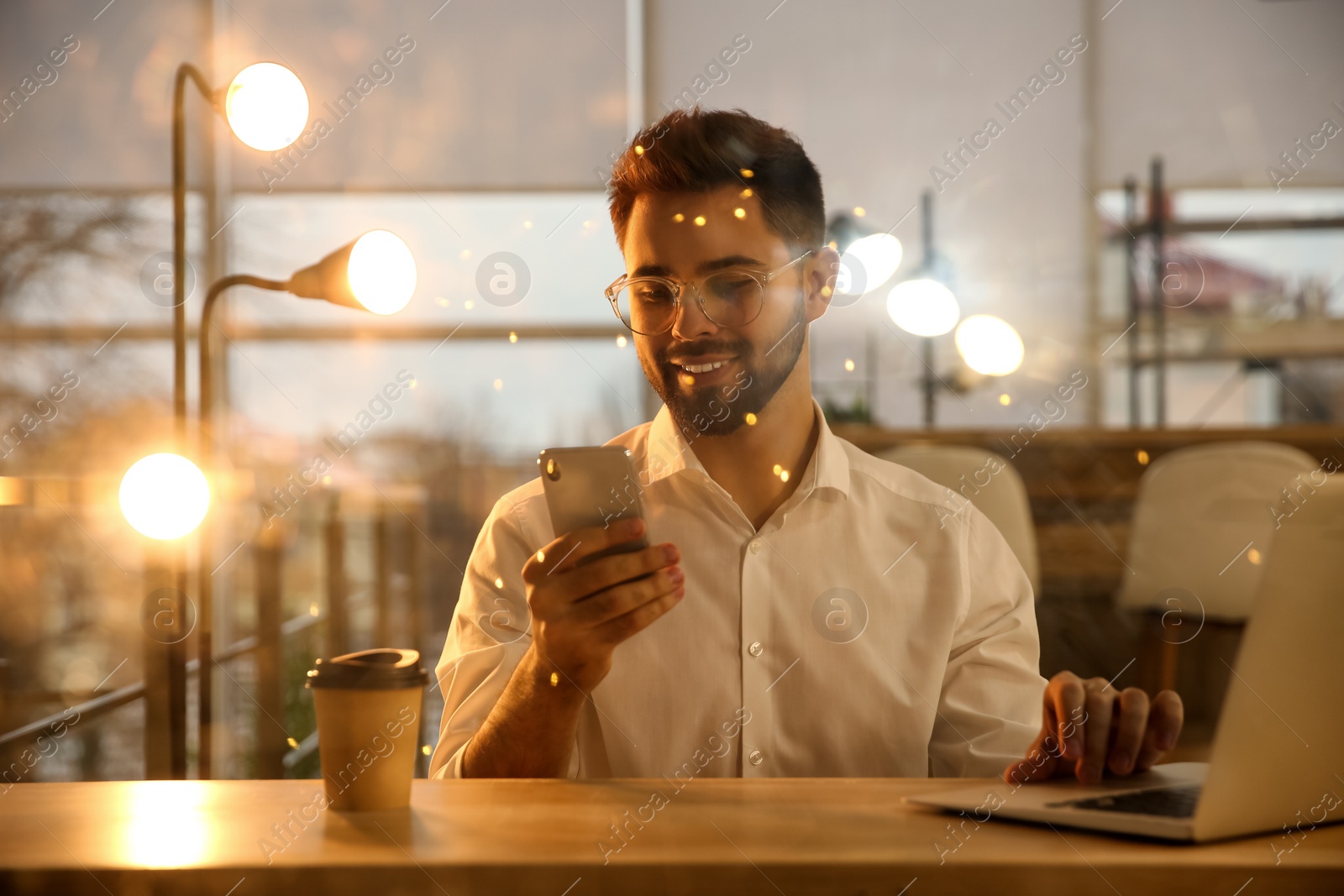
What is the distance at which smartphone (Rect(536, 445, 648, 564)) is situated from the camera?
54cm

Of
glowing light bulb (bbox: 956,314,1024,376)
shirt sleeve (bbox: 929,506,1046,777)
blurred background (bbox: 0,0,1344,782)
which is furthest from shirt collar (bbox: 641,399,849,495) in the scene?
glowing light bulb (bbox: 956,314,1024,376)

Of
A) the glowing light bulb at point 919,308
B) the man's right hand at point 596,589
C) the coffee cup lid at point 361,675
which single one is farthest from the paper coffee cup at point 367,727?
the glowing light bulb at point 919,308

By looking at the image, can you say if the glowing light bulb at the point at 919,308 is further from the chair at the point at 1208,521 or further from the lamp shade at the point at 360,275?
the lamp shade at the point at 360,275

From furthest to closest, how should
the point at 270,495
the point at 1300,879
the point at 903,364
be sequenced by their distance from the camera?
the point at 270,495, the point at 903,364, the point at 1300,879

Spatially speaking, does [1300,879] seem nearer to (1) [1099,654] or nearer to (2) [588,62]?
(1) [1099,654]

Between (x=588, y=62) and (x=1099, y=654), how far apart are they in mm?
1466

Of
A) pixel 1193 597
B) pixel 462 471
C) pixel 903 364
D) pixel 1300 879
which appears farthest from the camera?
pixel 462 471

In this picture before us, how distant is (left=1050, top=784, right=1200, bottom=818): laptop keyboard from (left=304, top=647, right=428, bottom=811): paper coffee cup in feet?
0.96

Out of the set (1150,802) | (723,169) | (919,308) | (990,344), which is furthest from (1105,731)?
(990,344)

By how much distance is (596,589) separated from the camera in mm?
575

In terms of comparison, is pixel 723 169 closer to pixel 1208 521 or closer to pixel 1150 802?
pixel 1150 802

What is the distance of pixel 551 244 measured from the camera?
1.40 metres

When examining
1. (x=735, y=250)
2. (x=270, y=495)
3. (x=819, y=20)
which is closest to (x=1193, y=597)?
(x=735, y=250)

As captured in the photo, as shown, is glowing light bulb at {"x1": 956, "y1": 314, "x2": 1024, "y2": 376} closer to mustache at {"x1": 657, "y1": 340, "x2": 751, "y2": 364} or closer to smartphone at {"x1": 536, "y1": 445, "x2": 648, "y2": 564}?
mustache at {"x1": 657, "y1": 340, "x2": 751, "y2": 364}
